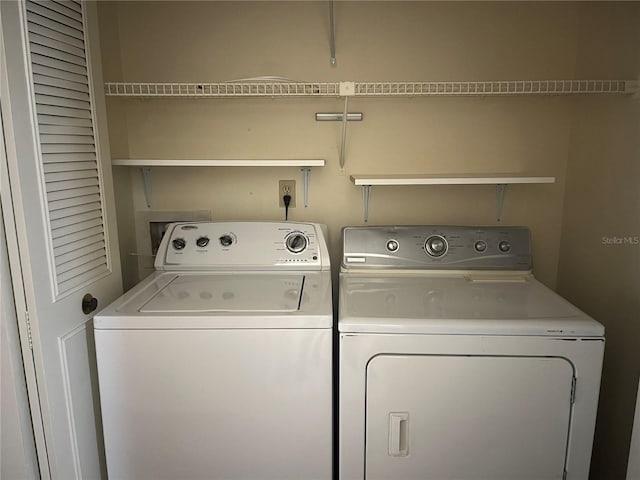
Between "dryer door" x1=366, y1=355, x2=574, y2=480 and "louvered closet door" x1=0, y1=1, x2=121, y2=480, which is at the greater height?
"louvered closet door" x1=0, y1=1, x2=121, y2=480

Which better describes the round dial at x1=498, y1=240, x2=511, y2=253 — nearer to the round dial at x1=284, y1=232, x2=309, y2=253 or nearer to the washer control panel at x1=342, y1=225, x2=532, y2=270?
the washer control panel at x1=342, y1=225, x2=532, y2=270

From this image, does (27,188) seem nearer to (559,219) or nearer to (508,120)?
(508,120)

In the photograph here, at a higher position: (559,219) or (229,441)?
(559,219)

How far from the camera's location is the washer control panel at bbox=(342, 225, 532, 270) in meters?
1.90

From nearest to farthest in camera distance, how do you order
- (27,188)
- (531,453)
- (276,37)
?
(27,188)
(531,453)
(276,37)

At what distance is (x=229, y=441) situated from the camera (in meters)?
1.47

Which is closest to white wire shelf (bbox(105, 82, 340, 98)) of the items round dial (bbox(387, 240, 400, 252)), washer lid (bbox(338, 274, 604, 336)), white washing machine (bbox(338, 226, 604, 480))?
round dial (bbox(387, 240, 400, 252))

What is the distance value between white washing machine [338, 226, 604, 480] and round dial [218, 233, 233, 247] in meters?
0.65

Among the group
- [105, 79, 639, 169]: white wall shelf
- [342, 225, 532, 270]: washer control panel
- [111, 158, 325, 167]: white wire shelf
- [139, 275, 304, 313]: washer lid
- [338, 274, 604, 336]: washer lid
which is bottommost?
[338, 274, 604, 336]: washer lid

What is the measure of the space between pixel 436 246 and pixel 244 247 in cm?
81

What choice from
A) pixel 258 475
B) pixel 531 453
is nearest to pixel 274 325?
pixel 258 475

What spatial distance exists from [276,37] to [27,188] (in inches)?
49.9

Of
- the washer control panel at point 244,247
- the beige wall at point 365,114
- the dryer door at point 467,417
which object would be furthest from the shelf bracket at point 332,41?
the dryer door at point 467,417

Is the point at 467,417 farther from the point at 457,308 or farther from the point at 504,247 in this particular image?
the point at 504,247
